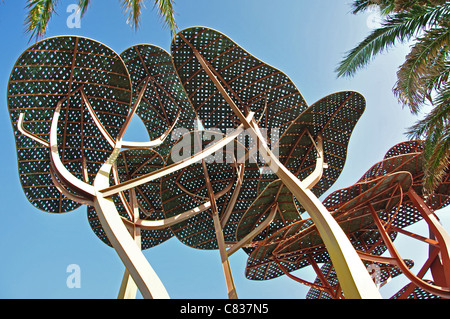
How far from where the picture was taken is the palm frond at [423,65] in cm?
684

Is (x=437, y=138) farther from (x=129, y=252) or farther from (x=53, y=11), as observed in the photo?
(x=53, y=11)

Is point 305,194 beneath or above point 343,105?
beneath

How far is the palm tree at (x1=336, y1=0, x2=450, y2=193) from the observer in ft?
22.6

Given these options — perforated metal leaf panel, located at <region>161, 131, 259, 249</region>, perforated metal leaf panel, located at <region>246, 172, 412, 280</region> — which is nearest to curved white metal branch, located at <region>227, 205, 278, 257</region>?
perforated metal leaf panel, located at <region>246, 172, 412, 280</region>

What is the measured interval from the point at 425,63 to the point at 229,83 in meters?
7.80

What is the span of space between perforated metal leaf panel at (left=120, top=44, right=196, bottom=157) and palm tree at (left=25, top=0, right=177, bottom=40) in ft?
33.9

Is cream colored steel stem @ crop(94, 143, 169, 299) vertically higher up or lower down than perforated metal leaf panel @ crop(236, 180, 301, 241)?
lower down

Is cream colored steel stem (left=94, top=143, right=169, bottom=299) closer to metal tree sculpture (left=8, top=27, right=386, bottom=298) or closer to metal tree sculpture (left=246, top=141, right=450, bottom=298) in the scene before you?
metal tree sculpture (left=8, top=27, right=386, bottom=298)

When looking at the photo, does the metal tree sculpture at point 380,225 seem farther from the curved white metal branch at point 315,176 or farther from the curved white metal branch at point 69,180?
the curved white metal branch at point 69,180

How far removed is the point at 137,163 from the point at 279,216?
6682 millimetres
